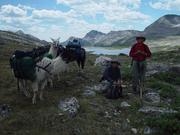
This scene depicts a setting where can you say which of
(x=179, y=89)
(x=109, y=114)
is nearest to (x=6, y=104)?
(x=109, y=114)

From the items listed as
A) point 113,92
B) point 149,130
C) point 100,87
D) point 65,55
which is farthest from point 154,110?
point 65,55

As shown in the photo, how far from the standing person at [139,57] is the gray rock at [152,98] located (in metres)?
0.65

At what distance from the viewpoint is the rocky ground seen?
11258mm

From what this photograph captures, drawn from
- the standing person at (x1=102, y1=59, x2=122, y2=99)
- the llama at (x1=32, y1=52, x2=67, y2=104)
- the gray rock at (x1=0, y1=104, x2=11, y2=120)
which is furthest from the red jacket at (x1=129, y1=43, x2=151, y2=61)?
the gray rock at (x1=0, y1=104, x2=11, y2=120)

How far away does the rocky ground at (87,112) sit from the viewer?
443 inches

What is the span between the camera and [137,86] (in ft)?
51.8

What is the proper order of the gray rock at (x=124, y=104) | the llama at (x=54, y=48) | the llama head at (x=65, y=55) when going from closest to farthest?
the gray rock at (x=124, y=104)
the llama head at (x=65, y=55)
the llama at (x=54, y=48)

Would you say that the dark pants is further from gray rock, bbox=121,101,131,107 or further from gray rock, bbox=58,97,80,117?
gray rock, bbox=58,97,80,117

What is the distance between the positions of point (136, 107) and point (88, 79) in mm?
5081

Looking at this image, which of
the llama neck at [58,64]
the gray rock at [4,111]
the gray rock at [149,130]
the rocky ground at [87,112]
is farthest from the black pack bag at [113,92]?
the gray rock at [4,111]

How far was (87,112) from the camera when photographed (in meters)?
12.6

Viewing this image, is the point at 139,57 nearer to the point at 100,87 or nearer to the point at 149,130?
the point at 100,87

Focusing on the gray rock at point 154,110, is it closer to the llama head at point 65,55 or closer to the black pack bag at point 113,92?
the black pack bag at point 113,92

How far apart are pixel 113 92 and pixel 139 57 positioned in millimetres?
2029
